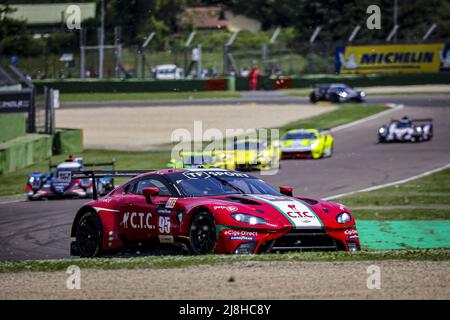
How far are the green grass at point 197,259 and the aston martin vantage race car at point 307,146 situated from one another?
20.4 meters

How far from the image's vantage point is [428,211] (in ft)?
59.4

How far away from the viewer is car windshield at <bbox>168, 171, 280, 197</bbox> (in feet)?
38.5

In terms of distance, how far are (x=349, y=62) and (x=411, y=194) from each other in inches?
1546

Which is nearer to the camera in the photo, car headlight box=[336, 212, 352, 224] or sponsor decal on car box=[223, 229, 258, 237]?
sponsor decal on car box=[223, 229, 258, 237]

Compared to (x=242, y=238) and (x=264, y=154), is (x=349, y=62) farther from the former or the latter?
(x=242, y=238)

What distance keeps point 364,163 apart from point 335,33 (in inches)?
1957

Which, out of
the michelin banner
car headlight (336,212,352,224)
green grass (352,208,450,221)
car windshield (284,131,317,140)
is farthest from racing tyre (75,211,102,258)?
Answer: the michelin banner

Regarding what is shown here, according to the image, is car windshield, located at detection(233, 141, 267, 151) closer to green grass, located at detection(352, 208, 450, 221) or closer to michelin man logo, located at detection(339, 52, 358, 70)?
green grass, located at detection(352, 208, 450, 221)

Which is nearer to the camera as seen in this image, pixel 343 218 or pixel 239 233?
pixel 239 233

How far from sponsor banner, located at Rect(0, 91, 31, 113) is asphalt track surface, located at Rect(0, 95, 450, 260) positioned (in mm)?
9808

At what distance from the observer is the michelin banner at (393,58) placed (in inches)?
2307

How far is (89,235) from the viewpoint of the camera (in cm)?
1245

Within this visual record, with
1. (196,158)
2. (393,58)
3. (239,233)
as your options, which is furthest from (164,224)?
(393,58)

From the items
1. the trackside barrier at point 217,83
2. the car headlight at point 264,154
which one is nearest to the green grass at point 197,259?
the car headlight at point 264,154
